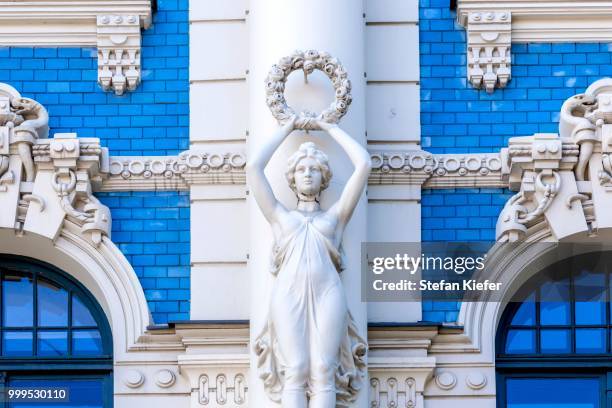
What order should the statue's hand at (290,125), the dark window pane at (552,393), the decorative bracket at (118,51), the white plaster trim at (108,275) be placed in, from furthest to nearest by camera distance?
the decorative bracket at (118,51) → the dark window pane at (552,393) → the white plaster trim at (108,275) → the statue's hand at (290,125)

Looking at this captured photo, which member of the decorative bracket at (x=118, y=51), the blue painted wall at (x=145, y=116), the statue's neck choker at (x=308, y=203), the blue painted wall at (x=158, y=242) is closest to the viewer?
the statue's neck choker at (x=308, y=203)

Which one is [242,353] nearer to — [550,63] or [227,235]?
[227,235]

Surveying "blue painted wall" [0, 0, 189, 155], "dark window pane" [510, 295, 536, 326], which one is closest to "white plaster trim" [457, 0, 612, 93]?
"dark window pane" [510, 295, 536, 326]

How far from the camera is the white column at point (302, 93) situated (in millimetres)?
21469

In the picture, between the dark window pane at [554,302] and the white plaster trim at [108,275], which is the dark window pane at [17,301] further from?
the dark window pane at [554,302]

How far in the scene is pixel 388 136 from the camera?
2244 cm

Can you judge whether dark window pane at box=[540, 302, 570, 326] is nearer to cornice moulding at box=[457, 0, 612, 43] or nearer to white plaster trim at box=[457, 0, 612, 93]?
white plaster trim at box=[457, 0, 612, 93]

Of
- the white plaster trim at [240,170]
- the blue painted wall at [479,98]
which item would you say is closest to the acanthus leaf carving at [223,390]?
the white plaster trim at [240,170]

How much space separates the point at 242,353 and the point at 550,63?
3.81 meters

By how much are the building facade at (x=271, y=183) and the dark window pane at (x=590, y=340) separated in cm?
3

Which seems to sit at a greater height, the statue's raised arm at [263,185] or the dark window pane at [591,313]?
the statue's raised arm at [263,185]

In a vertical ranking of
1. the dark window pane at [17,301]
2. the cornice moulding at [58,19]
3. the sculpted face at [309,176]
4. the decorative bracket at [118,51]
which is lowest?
the dark window pane at [17,301]

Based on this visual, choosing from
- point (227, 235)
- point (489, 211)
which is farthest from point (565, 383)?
point (227, 235)

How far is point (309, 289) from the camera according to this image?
68.5 feet
